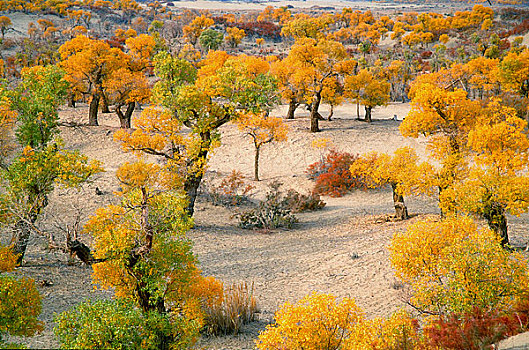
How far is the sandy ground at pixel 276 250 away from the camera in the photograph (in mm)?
10078

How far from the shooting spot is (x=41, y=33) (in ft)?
187

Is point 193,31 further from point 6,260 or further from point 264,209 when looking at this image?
point 6,260

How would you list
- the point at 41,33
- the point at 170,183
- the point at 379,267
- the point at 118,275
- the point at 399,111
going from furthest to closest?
the point at 41,33
the point at 399,111
the point at 170,183
the point at 379,267
the point at 118,275

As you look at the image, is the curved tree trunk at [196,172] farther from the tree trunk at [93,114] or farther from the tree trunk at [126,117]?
the tree trunk at [93,114]

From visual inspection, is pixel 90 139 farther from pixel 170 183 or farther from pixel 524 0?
pixel 524 0

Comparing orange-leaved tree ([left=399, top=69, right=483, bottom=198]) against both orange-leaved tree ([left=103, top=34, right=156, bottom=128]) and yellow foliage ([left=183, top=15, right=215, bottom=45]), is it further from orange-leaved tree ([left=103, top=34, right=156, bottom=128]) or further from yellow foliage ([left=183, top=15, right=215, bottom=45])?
yellow foliage ([left=183, top=15, right=215, bottom=45])

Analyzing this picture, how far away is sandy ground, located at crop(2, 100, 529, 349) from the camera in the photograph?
1008 cm

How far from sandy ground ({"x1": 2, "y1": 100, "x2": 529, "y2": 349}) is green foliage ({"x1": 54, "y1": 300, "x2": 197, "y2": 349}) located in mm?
1937

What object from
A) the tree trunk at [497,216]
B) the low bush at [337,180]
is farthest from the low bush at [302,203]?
the tree trunk at [497,216]

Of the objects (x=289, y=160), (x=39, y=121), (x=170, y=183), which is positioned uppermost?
(x=39, y=121)

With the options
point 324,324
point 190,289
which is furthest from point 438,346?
point 190,289

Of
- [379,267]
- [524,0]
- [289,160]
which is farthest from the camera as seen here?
[524,0]

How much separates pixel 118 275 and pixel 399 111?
3496 cm

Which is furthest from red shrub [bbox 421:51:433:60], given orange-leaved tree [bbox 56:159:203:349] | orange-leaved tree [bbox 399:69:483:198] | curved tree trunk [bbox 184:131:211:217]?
orange-leaved tree [bbox 56:159:203:349]
